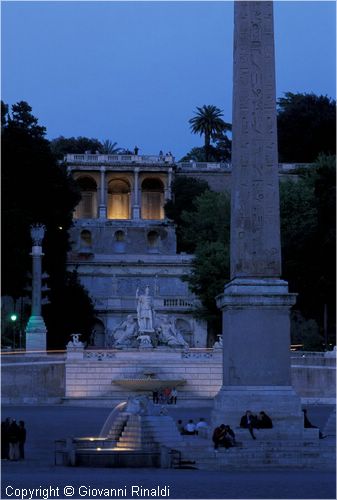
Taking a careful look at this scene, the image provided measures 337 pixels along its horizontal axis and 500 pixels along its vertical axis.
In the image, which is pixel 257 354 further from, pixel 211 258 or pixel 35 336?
pixel 211 258

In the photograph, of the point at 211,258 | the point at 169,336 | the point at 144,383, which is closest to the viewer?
the point at 144,383

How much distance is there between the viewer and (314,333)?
178 feet

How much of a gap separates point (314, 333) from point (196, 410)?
52.8ft

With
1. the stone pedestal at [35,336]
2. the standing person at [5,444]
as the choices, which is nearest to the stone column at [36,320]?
the stone pedestal at [35,336]

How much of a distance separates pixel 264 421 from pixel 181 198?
65592 mm

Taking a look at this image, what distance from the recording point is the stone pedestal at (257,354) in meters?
22.4

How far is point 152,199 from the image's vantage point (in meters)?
96.4

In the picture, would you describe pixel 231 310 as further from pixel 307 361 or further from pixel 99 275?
pixel 99 275

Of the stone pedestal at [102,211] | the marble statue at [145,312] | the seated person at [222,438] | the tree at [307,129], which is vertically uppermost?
the tree at [307,129]

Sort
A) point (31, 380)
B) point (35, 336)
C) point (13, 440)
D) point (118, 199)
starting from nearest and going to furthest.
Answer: point (13, 440), point (31, 380), point (35, 336), point (118, 199)

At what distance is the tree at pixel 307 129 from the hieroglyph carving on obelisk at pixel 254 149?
225 ft

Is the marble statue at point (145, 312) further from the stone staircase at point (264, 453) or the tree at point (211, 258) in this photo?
the stone staircase at point (264, 453)

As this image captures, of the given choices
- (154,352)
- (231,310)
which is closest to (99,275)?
(154,352)

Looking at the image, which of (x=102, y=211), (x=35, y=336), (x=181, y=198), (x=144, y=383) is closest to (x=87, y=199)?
(x=102, y=211)
